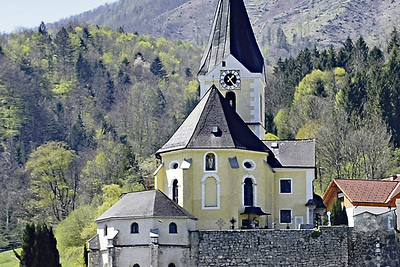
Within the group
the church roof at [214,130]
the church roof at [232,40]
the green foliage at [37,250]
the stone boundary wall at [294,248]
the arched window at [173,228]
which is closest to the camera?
the arched window at [173,228]

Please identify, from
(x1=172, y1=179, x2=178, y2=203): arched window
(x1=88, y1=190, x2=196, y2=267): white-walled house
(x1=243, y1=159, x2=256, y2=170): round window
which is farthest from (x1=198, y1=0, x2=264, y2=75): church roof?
(x1=88, y1=190, x2=196, y2=267): white-walled house

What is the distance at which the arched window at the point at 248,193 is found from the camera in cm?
6831

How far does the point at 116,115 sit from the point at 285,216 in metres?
84.3

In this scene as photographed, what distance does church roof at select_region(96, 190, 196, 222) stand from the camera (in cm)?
6131

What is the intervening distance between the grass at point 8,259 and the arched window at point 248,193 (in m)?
30.9

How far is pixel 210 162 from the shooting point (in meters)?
67.4

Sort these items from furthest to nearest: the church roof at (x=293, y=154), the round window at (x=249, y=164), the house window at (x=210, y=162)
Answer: the church roof at (x=293, y=154) → the round window at (x=249, y=164) → the house window at (x=210, y=162)

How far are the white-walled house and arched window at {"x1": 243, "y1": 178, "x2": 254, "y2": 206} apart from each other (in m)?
6.32

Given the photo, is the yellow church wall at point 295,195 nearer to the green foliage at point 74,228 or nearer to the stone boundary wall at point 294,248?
the stone boundary wall at point 294,248

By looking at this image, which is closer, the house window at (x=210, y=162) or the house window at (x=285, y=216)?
the house window at (x=210, y=162)

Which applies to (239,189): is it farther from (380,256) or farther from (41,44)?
(41,44)

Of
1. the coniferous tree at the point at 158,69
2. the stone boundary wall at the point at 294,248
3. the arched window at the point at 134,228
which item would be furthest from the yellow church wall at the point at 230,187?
Result: the coniferous tree at the point at 158,69

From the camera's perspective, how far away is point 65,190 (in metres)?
110

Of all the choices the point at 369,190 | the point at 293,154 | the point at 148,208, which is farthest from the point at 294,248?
the point at 369,190
